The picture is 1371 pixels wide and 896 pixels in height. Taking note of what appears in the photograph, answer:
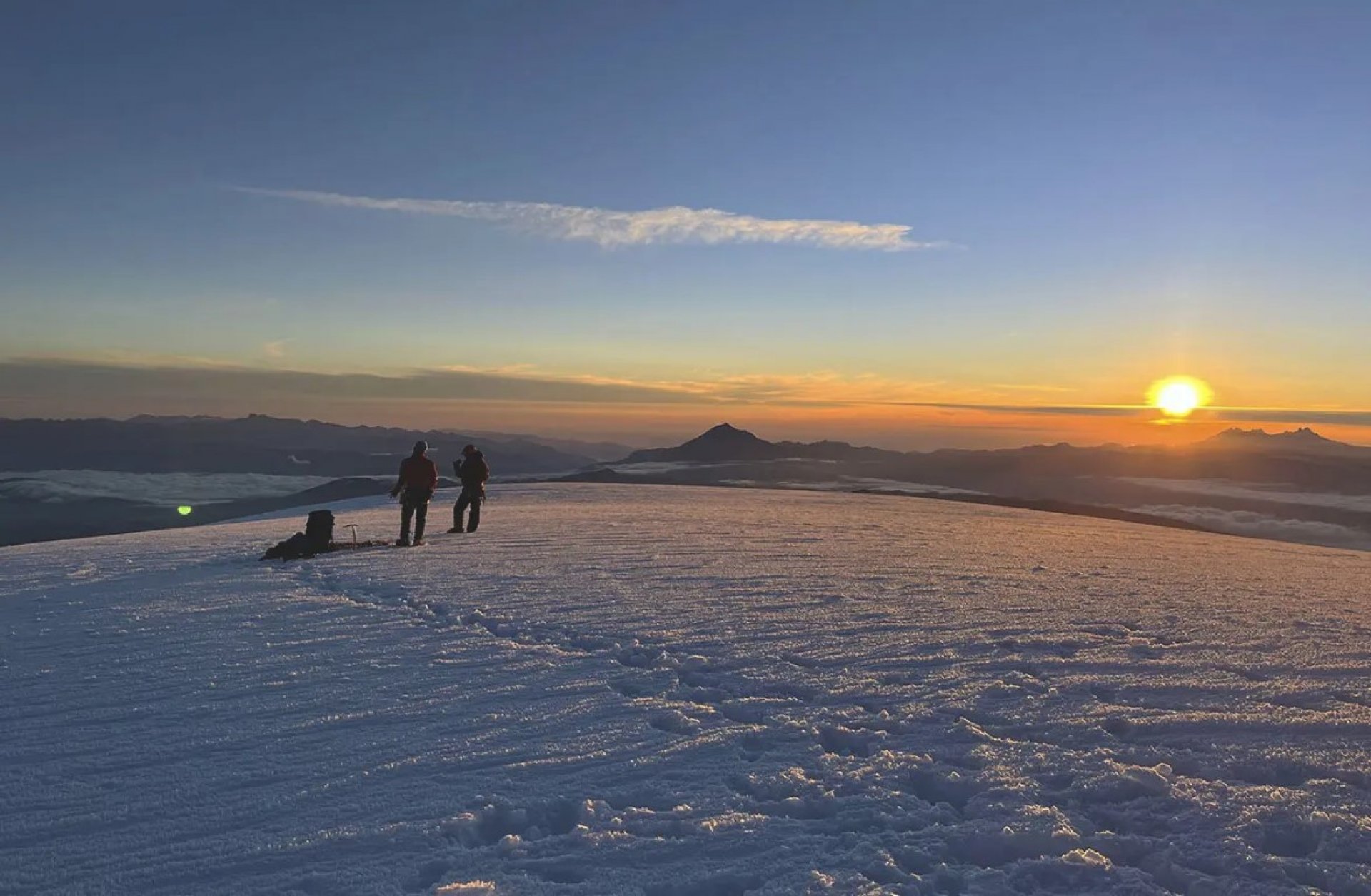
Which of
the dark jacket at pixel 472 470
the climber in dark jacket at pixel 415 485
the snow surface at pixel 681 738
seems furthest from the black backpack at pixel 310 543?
the dark jacket at pixel 472 470

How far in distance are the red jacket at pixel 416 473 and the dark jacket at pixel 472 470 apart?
1436mm

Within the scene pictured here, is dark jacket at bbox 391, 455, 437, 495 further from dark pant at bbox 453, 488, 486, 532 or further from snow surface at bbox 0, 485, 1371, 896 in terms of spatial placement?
snow surface at bbox 0, 485, 1371, 896

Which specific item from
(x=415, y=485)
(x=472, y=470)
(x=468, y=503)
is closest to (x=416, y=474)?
(x=415, y=485)

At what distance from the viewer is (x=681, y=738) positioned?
6105mm

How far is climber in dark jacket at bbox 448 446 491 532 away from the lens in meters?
19.2

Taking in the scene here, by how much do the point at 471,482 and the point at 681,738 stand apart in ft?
47.0

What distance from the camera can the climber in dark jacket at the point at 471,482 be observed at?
19.2 meters

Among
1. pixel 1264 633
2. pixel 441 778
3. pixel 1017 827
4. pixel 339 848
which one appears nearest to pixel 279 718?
pixel 441 778

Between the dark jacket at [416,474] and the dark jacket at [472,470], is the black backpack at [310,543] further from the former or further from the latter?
the dark jacket at [472,470]

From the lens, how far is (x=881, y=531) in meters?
21.2

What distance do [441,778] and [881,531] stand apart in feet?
56.0

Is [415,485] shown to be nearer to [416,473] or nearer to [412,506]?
[416,473]

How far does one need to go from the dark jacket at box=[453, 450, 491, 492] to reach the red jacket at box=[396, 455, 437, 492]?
144cm

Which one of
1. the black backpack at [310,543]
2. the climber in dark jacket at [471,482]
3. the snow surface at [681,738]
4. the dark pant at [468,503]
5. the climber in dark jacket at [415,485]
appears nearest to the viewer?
the snow surface at [681,738]
